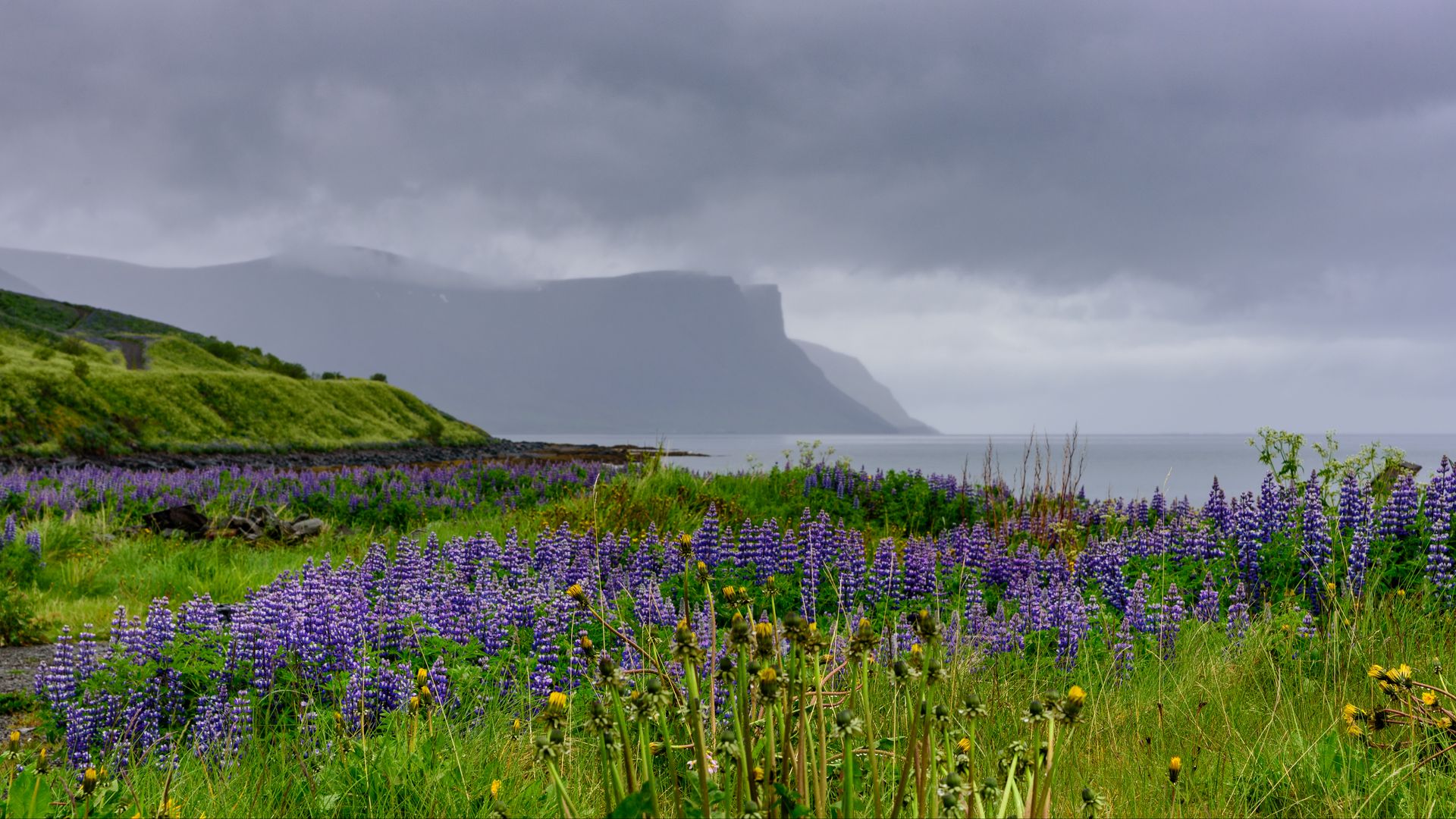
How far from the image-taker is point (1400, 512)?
5.95 metres

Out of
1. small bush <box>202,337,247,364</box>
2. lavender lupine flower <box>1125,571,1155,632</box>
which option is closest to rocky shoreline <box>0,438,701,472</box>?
lavender lupine flower <box>1125,571,1155,632</box>

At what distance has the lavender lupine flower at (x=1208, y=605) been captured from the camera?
5.46 metres

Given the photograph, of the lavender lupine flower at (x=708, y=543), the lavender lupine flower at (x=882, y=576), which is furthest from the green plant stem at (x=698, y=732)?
the lavender lupine flower at (x=708, y=543)

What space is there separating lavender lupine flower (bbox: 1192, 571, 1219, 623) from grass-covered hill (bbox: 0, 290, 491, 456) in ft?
115

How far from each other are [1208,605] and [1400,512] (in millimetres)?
1742

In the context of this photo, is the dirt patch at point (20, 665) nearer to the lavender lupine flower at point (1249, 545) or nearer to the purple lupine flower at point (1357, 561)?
the lavender lupine flower at point (1249, 545)

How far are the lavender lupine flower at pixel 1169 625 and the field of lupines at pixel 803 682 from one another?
0.08 ft

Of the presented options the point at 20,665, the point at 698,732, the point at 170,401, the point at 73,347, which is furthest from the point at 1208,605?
the point at 73,347

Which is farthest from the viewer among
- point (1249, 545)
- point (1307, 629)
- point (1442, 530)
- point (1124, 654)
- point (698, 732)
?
point (1249, 545)

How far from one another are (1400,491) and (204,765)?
7311mm

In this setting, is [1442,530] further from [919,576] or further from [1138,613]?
[919,576]

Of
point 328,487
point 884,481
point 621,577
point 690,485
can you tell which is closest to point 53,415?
point 328,487

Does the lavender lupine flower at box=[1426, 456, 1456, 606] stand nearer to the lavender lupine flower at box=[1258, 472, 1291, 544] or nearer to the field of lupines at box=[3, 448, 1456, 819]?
the field of lupines at box=[3, 448, 1456, 819]

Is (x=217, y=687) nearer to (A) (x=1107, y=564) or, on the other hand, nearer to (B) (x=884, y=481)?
(A) (x=1107, y=564)
